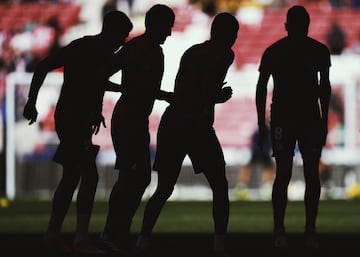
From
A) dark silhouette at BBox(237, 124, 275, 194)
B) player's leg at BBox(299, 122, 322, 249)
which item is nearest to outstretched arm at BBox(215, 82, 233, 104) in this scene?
player's leg at BBox(299, 122, 322, 249)

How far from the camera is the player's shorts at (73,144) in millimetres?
8023

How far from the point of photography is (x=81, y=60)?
8055 mm

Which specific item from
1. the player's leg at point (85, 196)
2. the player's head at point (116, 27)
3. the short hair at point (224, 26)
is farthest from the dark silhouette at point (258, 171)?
the short hair at point (224, 26)

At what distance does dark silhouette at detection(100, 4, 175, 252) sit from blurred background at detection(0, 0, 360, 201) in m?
11.9

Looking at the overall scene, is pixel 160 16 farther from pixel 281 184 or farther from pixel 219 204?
pixel 281 184

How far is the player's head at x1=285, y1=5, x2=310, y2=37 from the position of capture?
8.55m

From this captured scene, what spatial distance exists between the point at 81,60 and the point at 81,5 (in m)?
15.8

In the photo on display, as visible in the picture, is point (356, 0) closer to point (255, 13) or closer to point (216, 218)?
point (255, 13)

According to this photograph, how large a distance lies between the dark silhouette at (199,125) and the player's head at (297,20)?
103 cm

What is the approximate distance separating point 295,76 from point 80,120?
1.71 m

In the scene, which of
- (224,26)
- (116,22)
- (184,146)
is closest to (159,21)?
(116,22)

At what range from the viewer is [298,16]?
28.1ft

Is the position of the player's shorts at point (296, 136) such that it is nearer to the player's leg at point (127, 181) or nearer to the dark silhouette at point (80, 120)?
the player's leg at point (127, 181)

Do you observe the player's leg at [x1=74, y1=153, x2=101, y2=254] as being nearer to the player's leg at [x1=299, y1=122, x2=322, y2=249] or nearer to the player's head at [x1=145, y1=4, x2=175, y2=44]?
the player's head at [x1=145, y1=4, x2=175, y2=44]
